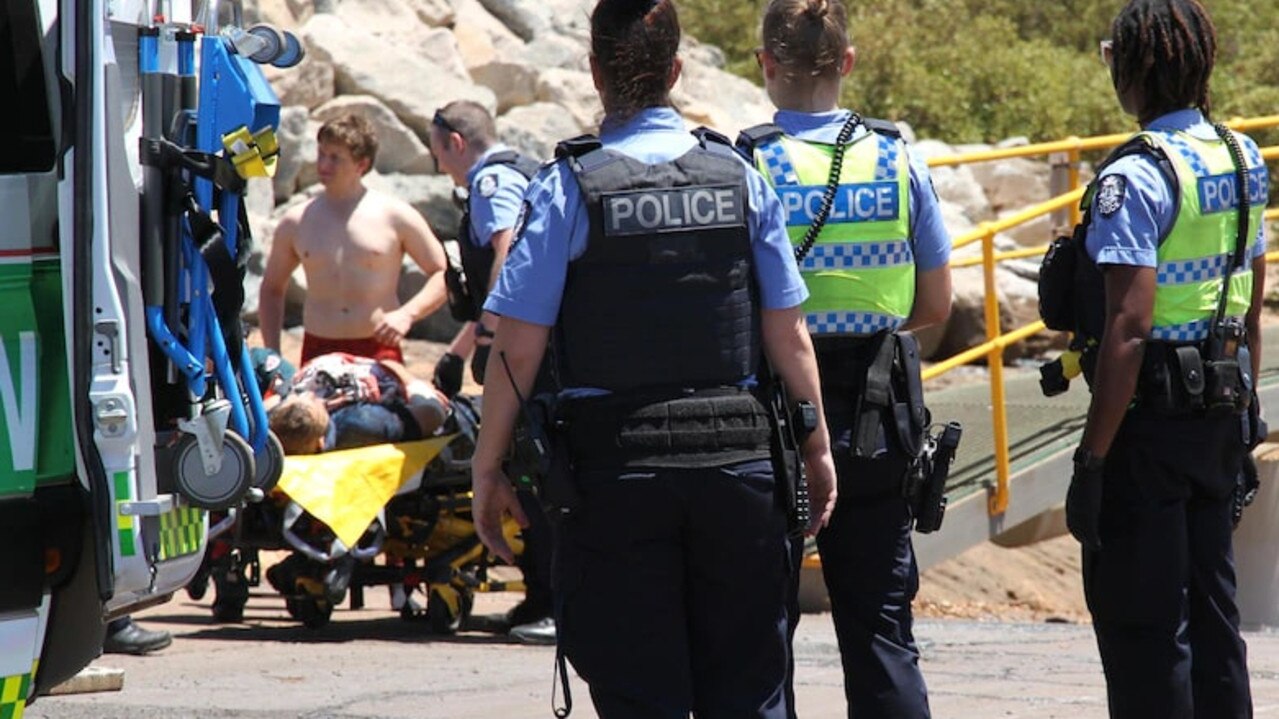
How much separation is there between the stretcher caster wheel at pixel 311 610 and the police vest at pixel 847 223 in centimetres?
356

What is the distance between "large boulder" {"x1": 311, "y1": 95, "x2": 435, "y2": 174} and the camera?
18.6 meters

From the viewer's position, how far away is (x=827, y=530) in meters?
4.91

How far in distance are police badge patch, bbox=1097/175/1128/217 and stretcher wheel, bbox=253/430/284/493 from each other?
6.39 feet

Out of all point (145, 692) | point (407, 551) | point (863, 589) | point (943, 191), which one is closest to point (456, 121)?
point (407, 551)

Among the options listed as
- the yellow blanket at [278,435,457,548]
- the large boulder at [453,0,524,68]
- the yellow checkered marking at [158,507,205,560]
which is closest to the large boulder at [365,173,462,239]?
the large boulder at [453,0,524,68]

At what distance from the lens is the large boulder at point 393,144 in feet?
61.0

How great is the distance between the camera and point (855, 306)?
4918mm

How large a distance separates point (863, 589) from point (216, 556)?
12.3ft

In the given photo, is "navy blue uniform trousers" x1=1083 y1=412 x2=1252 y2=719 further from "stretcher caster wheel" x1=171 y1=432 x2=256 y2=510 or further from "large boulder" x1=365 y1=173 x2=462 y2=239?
"large boulder" x1=365 y1=173 x2=462 y2=239

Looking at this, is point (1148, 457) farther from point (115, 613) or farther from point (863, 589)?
point (115, 613)

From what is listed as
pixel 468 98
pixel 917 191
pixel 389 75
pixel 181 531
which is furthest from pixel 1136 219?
pixel 468 98

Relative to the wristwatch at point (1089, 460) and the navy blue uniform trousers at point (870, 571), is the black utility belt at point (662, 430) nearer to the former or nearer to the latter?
the navy blue uniform trousers at point (870, 571)

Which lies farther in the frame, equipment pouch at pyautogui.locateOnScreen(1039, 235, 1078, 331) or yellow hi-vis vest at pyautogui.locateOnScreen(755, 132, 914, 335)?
equipment pouch at pyautogui.locateOnScreen(1039, 235, 1078, 331)

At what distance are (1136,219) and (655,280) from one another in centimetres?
128
